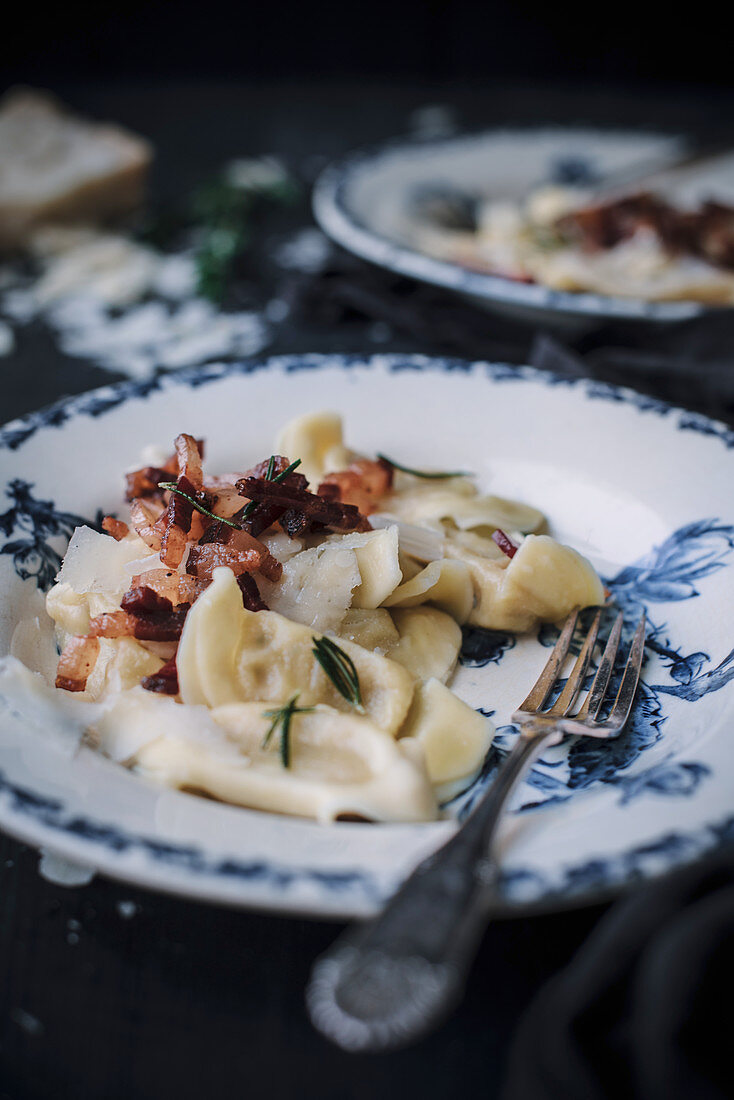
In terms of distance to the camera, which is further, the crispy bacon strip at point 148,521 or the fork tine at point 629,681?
the crispy bacon strip at point 148,521

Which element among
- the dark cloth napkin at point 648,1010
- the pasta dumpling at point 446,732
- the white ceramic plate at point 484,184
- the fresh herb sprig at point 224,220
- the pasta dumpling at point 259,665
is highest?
the dark cloth napkin at point 648,1010

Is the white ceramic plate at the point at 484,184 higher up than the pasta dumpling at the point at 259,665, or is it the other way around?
the pasta dumpling at the point at 259,665

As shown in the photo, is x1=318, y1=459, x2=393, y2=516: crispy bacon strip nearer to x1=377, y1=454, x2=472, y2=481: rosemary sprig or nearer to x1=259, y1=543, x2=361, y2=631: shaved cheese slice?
x1=377, y1=454, x2=472, y2=481: rosemary sprig

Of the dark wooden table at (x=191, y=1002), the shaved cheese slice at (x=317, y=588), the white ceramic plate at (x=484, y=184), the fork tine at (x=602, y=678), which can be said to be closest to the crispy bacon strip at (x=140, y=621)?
the shaved cheese slice at (x=317, y=588)

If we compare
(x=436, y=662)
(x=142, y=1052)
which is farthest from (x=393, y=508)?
(x=142, y=1052)

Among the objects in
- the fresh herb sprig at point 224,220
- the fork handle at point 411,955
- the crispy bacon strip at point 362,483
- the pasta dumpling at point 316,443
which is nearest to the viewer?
the fork handle at point 411,955

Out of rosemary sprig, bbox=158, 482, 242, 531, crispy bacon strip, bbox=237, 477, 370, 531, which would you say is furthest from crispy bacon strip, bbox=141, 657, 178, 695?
crispy bacon strip, bbox=237, 477, 370, 531

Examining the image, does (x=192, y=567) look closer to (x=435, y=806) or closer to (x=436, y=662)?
(x=436, y=662)

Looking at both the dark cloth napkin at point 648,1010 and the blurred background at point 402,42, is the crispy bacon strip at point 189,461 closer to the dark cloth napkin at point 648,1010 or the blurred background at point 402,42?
the dark cloth napkin at point 648,1010
